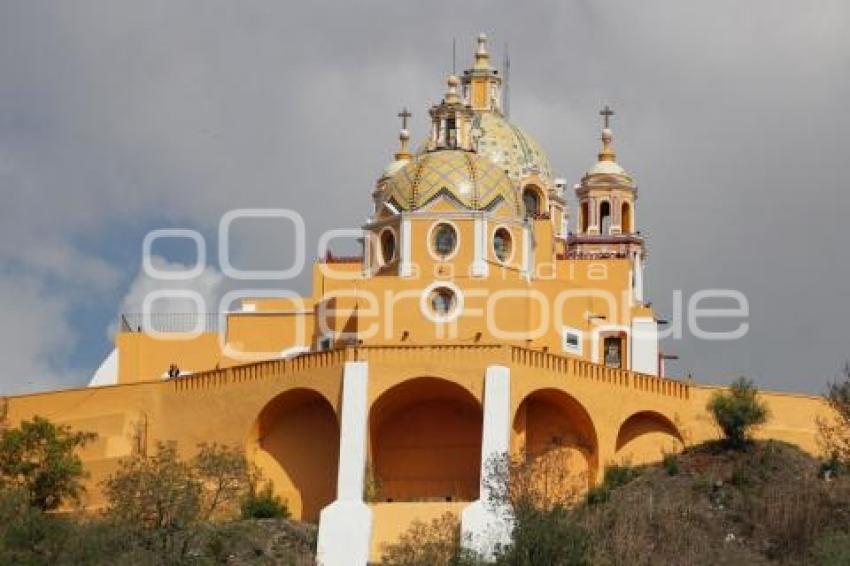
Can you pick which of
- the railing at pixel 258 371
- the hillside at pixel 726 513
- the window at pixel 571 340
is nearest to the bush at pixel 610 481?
the hillside at pixel 726 513

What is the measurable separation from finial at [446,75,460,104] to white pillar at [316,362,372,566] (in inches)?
333

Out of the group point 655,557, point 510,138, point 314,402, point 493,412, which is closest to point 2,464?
point 314,402

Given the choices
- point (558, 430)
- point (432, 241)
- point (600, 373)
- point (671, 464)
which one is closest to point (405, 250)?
point (432, 241)

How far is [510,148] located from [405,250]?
857 cm

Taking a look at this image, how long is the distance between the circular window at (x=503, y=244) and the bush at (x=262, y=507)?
7.04 m

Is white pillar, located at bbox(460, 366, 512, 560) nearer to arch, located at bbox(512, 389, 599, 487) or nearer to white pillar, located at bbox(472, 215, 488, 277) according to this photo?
arch, located at bbox(512, 389, 599, 487)

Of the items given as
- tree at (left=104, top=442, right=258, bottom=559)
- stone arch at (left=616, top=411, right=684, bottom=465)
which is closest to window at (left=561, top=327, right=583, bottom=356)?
stone arch at (left=616, top=411, right=684, bottom=465)

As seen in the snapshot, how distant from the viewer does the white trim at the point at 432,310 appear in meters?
49.5

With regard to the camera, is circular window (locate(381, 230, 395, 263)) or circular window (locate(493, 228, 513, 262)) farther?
circular window (locate(381, 230, 395, 263))

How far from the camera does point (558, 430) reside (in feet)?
160

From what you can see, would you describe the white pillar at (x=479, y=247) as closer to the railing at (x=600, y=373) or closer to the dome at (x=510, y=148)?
the railing at (x=600, y=373)

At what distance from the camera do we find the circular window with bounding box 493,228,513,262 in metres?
51.2

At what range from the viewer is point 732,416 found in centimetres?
4794

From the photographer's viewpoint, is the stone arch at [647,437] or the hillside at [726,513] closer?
the hillside at [726,513]
